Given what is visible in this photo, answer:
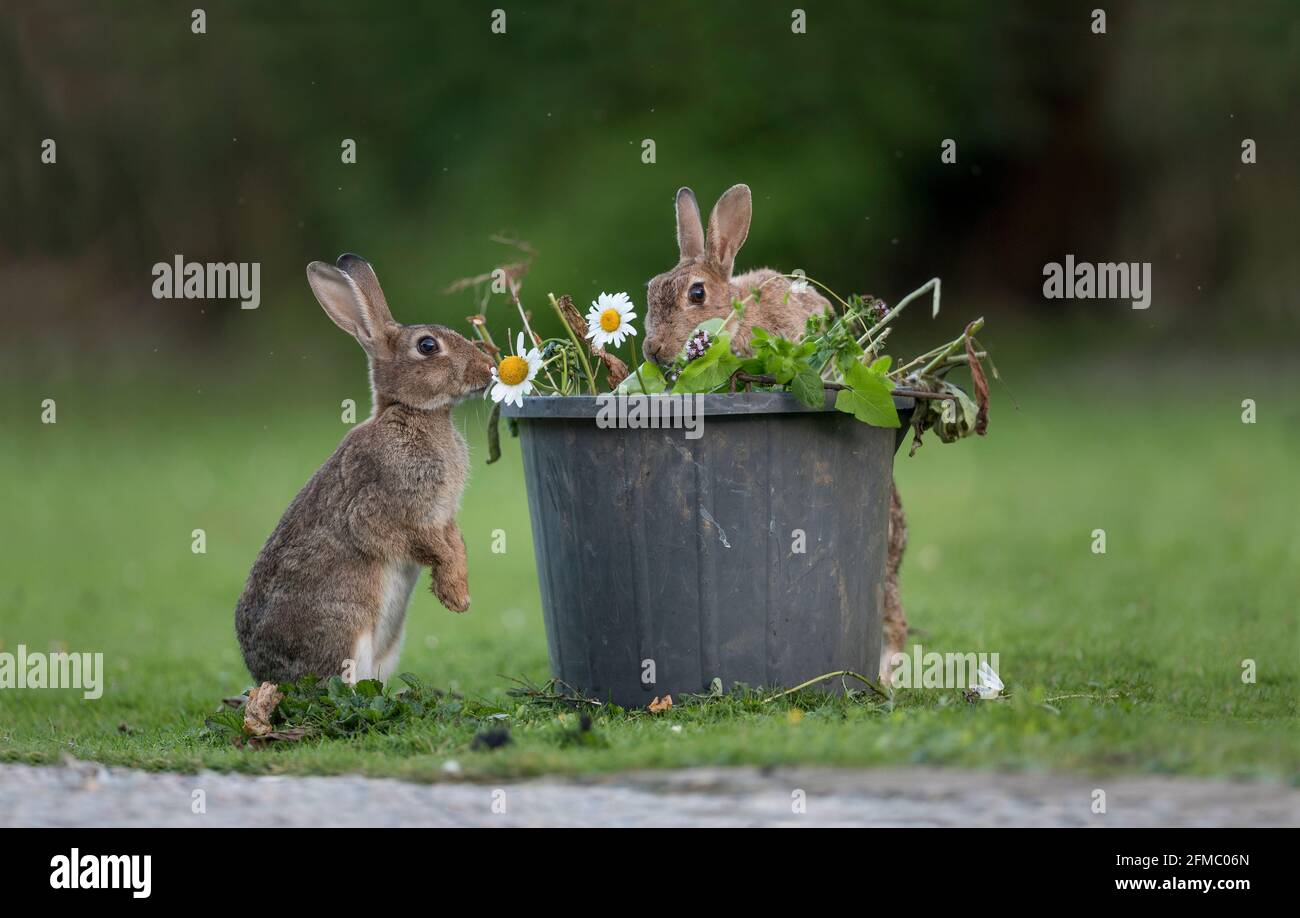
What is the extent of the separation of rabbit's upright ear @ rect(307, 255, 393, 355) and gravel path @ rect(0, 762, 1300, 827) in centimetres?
176

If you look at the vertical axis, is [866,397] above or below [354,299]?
below

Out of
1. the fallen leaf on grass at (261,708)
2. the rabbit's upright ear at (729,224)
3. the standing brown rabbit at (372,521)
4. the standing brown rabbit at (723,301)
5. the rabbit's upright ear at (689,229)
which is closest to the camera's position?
the fallen leaf on grass at (261,708)

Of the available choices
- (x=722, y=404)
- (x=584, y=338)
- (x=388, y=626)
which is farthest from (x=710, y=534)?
(x=388, y=626)

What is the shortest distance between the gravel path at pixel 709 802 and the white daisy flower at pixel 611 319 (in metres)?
1.66

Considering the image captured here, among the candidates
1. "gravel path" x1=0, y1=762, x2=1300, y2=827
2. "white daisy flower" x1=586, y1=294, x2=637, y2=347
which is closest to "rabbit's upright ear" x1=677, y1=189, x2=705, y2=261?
"white daisy flower" x1=586, y1=294, x2=637, y2=347

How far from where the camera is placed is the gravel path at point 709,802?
3.55 meters

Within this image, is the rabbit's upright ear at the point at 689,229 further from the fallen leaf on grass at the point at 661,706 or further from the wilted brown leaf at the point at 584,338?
the fallen leaf on grass at the point at 661,706

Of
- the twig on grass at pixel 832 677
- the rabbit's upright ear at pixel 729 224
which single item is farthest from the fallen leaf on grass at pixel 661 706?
the rabbit's upright ear at pixel 729 224

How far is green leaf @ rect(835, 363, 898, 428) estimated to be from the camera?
461cm

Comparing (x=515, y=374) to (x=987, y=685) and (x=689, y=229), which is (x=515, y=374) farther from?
(x=987, y=685)

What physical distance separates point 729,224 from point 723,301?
0.35m

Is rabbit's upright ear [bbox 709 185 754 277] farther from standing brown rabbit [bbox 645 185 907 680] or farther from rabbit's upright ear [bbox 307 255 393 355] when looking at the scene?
rabbit's upright ear [bbox 307 255 393 355]

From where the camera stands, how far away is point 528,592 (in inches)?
360

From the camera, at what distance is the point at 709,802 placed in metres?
3.71
